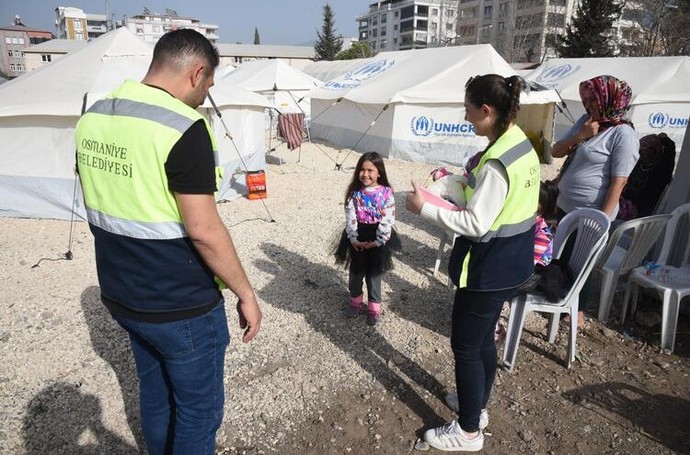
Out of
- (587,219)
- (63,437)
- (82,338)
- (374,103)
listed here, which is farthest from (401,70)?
(63,437)

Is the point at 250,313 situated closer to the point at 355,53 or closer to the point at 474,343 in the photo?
the point at 474,343

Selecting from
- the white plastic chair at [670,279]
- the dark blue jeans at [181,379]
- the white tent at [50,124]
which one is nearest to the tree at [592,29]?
the white tent at [50,124]

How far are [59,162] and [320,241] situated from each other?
3.94m

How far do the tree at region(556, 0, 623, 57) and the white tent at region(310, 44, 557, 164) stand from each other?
67.9 ft

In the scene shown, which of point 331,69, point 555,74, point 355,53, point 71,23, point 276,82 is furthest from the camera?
point 71,23

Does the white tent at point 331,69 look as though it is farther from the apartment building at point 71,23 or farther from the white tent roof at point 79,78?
the apartment building at point 71,23

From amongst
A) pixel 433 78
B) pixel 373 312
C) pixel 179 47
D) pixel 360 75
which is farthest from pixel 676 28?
pixel 179 47

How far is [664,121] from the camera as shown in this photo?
1152 centimetres

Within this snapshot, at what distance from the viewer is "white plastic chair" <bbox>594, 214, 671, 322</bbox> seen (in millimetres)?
3379

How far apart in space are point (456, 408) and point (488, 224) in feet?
4.62

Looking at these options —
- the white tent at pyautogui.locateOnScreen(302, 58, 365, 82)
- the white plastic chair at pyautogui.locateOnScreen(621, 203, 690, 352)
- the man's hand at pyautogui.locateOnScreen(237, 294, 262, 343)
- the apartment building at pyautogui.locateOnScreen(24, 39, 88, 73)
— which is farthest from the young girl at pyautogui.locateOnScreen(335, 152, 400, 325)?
the apartment building at pyautogui.locateOnScreen(24, 39, 88, 73)

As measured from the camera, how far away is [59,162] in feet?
20.2

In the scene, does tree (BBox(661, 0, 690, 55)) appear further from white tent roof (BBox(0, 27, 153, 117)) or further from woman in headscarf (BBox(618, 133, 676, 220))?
white tent roof (BBox(0, 27, 153, 117))

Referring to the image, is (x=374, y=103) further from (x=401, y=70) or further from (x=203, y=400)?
(x=203, y=400)
